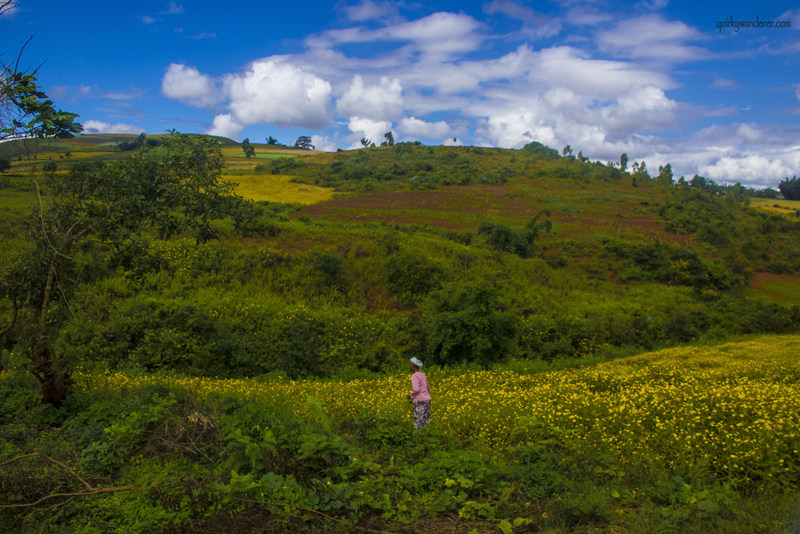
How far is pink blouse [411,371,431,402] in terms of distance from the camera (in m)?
6.48

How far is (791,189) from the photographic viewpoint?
81438 mm

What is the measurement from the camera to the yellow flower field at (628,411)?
587 cm

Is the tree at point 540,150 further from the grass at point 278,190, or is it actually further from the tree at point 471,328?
the tree at point 471,328

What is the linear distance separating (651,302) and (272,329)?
19002 mm

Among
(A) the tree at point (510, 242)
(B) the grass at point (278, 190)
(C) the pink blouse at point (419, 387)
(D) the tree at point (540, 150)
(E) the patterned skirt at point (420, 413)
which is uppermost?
(D) the tree at point (540, 150)

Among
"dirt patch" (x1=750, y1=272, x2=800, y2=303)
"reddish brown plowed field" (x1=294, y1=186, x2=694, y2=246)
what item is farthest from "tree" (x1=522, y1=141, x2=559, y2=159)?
"dirt patch" (x1=750, y1=272, x2=800, y2=303)

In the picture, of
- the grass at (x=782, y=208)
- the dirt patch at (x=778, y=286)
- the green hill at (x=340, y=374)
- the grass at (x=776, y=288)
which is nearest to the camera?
the green hill at (x=340, y=374)

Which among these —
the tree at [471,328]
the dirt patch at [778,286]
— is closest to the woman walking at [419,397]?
the tree at [471,328]

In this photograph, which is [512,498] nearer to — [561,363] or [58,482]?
[58,482]

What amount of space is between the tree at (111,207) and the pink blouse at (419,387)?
146 inches

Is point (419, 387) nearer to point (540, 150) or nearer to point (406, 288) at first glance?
point (406, 288)

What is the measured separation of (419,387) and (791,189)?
345ft

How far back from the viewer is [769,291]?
29.5 metres

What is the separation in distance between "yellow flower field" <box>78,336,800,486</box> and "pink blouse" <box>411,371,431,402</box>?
470 millimetres
